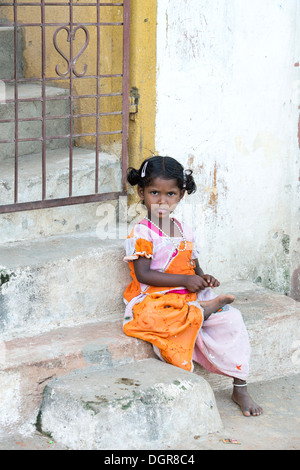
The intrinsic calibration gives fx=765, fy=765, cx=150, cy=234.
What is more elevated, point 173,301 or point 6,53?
point 6,53

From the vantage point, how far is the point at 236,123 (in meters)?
4.26

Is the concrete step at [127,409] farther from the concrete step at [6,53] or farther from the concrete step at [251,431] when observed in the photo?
the concrete step at [6,53]

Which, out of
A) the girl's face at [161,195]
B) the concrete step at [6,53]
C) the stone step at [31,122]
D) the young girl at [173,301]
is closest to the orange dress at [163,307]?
the young girl at [173,301]

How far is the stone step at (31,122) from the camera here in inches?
165

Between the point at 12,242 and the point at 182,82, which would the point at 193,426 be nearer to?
the point at 12,242

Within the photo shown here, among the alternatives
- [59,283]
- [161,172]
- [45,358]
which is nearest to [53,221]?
[59,283]

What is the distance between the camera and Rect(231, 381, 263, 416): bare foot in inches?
139

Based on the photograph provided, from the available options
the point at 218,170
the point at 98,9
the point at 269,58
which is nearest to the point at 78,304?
the point at 218,170

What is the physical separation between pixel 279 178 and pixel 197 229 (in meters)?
0.67

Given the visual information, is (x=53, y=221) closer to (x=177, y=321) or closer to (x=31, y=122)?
(x=31, y=122)

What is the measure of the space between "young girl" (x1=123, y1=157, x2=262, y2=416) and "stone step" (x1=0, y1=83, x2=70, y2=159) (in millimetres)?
884

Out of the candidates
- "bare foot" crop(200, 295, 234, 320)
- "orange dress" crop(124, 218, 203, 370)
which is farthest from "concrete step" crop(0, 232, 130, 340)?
"bare foot" crop(200, 295, 234, 320)

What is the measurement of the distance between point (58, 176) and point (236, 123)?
1.05m

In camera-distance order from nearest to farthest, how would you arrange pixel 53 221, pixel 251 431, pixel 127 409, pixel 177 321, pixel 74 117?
pixel 127 409 < pixel 251 431 < pixel 177 321 < pixel 53 221 < pixel 74 117
